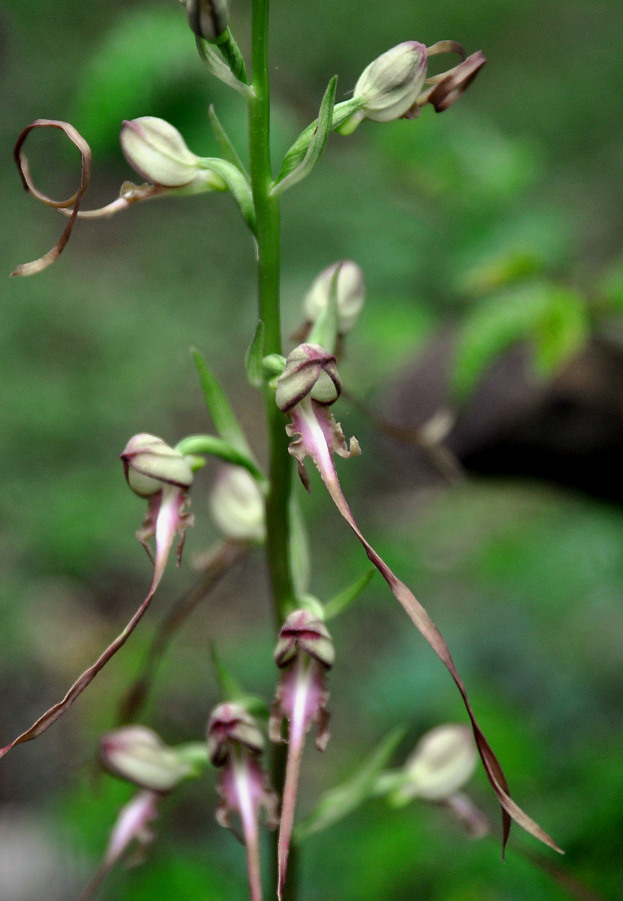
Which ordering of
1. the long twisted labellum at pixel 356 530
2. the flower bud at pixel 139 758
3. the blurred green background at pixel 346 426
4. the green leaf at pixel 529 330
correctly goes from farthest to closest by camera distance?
the blurred green background at pixel 346 426
the green leaf at pixel 529 330
the flower bud at pixel 139 758
the long twisted labellum at pixel 356 530

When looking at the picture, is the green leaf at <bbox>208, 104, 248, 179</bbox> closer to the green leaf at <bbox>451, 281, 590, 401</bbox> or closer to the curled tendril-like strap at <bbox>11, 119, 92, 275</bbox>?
the curled tendril-like strap at <bbox>11, 119, 92, 275</bbox>

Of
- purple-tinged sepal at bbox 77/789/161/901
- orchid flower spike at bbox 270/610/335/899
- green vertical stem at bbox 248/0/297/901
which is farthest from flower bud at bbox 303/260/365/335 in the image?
purple-tinged sepal at bbox 77/789/161/901

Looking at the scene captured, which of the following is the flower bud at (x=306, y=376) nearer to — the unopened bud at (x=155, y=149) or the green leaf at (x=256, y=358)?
the green leaf at (x=256, y=358)

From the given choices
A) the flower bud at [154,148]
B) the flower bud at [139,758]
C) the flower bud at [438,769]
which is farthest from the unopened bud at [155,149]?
the flower bud at [438,769]

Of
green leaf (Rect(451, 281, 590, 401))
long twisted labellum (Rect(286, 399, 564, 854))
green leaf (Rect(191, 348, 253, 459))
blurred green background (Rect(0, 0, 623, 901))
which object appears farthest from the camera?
blurred green background (Rect(0, 0, 623, 901))

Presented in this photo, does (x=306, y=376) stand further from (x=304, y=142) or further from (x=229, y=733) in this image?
(x=229, y=733)

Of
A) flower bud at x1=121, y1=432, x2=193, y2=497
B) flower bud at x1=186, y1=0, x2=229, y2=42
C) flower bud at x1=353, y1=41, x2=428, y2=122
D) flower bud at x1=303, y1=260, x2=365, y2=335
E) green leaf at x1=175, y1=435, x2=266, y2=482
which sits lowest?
green leaf at x1=175, y1=435, x2=266, y2=482

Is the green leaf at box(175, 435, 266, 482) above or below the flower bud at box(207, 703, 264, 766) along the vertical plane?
above
